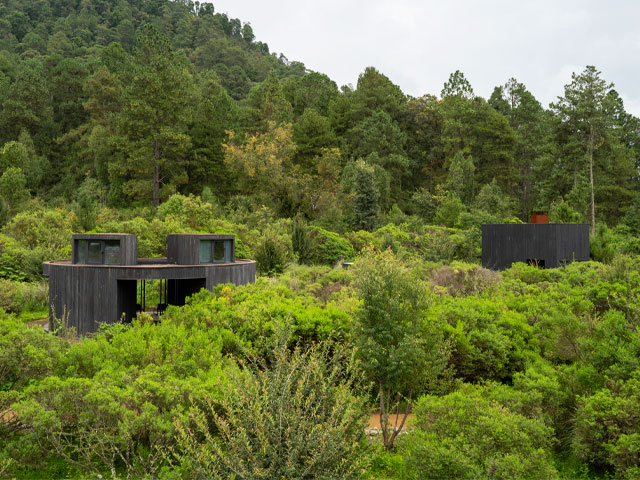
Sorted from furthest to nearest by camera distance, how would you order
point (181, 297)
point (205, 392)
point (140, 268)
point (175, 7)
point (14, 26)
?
point (175, 7), point (14, 26), point (181, 297), point (140, 268), point (205, 392)

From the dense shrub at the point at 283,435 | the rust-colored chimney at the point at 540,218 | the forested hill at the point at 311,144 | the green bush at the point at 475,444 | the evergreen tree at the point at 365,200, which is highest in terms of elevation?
the forested hill at the point at 311,144

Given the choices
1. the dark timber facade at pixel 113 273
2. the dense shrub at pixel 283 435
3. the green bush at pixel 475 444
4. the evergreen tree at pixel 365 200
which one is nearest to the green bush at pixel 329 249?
the evergreen tree at pixel 365 200

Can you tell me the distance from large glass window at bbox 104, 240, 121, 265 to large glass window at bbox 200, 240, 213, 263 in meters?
2.15

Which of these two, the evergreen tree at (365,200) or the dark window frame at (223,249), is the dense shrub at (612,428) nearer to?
the dark window frame at (223,249)

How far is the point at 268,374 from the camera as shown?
17.3 ft

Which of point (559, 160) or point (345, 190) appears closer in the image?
point (345, 190)

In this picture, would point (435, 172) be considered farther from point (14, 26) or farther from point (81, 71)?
point (14, 26)

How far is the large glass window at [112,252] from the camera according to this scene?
12.8m

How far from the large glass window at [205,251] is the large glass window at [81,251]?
119 inches

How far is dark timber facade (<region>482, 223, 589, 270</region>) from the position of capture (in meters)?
19.8

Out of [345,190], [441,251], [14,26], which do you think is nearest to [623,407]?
[441,251]

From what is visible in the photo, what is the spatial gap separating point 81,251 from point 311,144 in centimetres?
2668

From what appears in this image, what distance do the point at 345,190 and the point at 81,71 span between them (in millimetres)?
31794

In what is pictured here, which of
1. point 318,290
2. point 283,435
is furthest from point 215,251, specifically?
point 283,435
